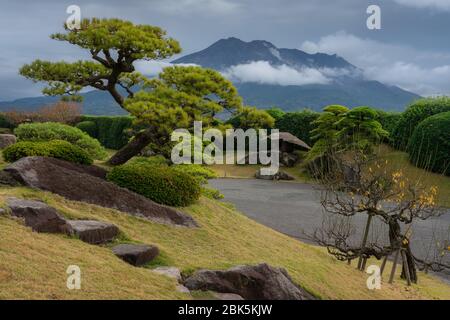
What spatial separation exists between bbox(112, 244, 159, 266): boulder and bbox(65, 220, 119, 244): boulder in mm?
585

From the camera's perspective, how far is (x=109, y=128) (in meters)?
48.0

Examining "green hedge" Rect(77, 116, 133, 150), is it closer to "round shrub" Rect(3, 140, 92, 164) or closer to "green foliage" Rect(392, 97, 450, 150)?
"green foliage" Rect(392, 97, 450, 150)

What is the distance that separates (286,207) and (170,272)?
14774mm

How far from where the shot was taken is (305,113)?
4112 cm

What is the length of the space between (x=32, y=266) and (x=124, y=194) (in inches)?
221

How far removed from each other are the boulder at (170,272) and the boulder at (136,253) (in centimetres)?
39

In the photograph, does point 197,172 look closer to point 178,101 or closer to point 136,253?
point 178,101

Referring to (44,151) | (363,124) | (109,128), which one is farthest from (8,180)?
(109,128)

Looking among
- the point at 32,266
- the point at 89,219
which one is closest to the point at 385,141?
the point at 89,219

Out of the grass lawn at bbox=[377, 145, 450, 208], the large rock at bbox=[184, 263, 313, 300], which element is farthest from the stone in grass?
the grass lawn at bbox=[377, 145, 450, 208]

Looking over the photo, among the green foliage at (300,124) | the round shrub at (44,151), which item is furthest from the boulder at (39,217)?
the green foliage at (300,124)

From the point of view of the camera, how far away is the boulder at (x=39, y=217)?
868 centimetres

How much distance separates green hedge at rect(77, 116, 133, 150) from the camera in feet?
150
